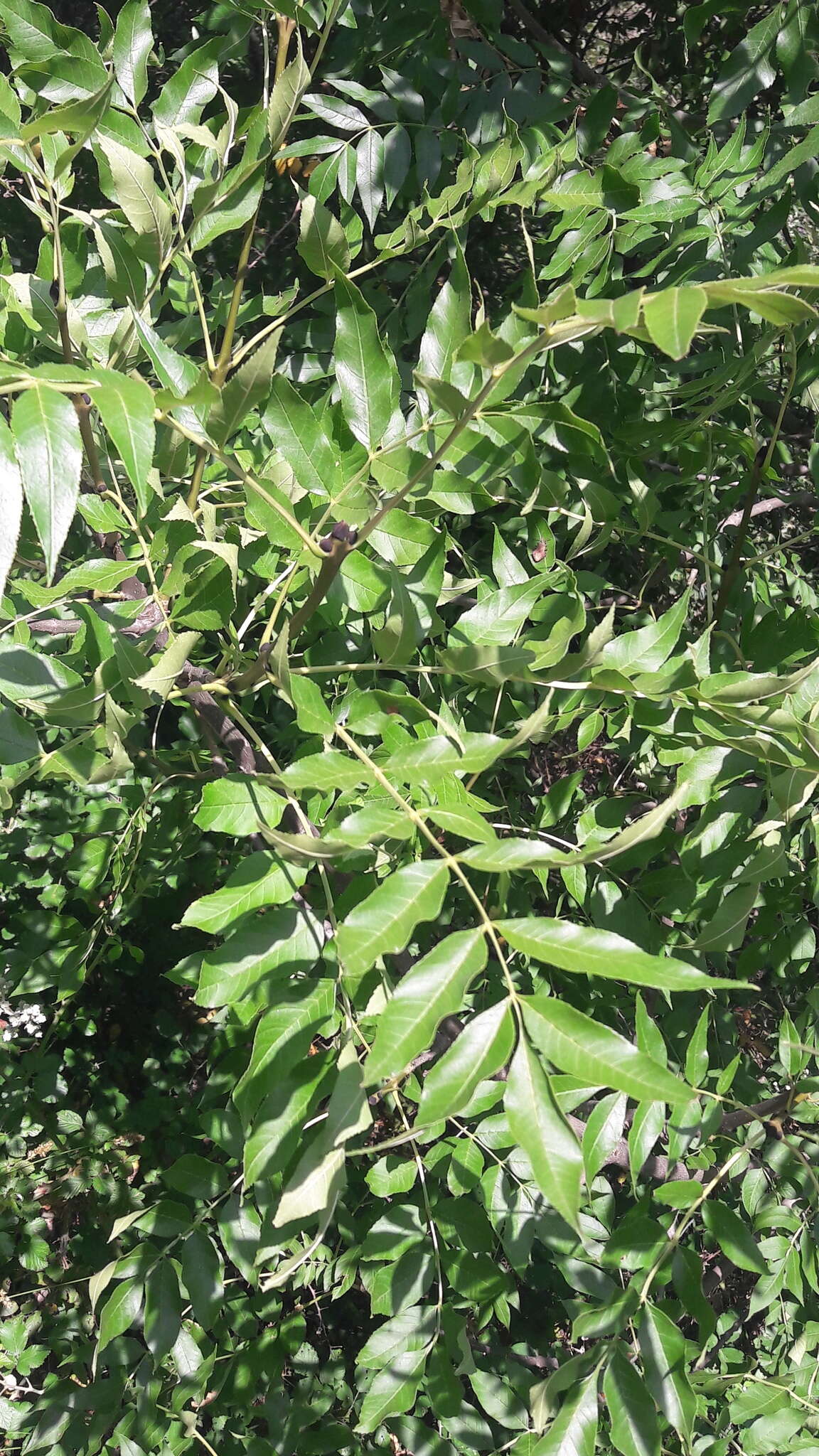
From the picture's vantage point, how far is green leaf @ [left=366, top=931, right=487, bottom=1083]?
0.56 m

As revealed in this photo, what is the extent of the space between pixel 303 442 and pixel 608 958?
56cm

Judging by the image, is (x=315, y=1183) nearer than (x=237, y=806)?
Yes

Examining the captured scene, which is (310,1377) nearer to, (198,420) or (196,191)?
(198,420)

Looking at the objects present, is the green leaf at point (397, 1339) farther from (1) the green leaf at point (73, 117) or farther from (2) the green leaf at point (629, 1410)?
(1) the green leaf at point (73, 117)

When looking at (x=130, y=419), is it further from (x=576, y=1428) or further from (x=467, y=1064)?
(x=576, y=1428)

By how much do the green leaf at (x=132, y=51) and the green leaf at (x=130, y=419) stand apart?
2.28ft

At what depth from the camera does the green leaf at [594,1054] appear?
0.55 meters

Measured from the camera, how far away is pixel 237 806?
0.86 m

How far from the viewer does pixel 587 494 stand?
1110mm

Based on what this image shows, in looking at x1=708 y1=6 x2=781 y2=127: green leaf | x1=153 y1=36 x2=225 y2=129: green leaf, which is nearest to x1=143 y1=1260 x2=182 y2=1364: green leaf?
x1=153 y1=36 x2=225 y2=129: green leaf

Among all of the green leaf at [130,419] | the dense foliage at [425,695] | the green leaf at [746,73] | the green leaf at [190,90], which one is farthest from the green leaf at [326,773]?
the green leaf at [746,73]

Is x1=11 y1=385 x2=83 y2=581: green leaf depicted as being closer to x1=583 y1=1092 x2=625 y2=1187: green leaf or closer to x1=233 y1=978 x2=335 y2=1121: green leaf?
x1=233 y1=978 x2=335 y2=1121: green leaf

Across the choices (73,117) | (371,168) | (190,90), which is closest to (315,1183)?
(73,117)

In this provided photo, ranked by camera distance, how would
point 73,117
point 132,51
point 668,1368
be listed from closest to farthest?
point 73,117, point 668,1368, point 132,51
